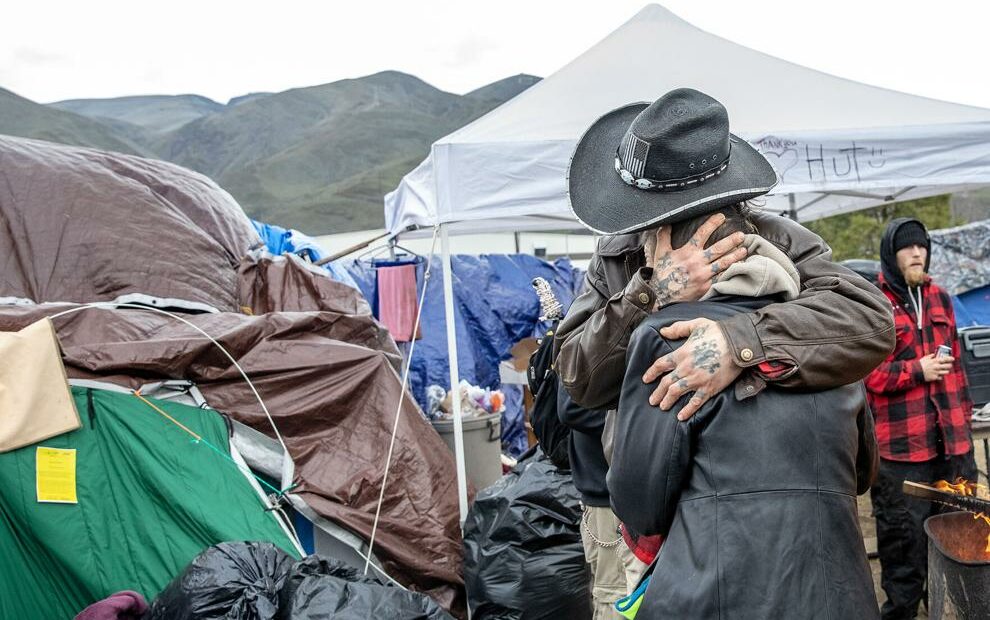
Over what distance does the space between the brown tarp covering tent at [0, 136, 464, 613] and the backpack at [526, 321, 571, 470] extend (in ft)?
2.91

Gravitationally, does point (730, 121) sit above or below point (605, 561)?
above

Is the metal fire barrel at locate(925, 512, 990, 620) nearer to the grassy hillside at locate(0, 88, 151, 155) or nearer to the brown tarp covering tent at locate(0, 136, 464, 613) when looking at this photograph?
the brown tarp covering tent at locate(0, 136, 464, 613)

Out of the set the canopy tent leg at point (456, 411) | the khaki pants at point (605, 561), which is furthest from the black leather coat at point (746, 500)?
the canopy tent leg at point (456, 411)

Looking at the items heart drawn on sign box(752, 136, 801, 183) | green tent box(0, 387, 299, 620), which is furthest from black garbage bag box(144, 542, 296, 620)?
heart drawn on sign box(752, 136, 801, 183)

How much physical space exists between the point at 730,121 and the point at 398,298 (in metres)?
2.79

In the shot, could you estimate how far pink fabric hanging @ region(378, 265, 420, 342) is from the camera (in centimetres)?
599

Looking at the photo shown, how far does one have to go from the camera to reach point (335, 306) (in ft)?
15.8

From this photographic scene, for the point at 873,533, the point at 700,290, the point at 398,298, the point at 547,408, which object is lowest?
the point at 873,533

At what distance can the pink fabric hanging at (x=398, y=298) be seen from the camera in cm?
599

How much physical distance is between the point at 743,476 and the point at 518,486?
9.51 ft

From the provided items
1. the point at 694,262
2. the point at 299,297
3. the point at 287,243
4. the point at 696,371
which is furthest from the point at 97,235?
the point at 696,371

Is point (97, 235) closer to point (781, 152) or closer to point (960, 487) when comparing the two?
point (781, 152)

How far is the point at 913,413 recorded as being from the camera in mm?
4141

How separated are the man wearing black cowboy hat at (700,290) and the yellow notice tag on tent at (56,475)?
274cm
